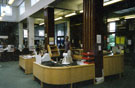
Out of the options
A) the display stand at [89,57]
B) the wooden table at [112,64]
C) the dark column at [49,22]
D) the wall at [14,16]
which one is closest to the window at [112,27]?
the wooden table at [112,64]

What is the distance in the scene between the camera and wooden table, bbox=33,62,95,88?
4.02 metres

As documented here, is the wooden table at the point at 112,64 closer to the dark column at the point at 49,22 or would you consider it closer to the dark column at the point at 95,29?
A: the dark column at the point at 95,29

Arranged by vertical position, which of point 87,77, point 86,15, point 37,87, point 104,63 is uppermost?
point 86,15

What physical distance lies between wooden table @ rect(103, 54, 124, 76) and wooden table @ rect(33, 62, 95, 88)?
1003 millimetres

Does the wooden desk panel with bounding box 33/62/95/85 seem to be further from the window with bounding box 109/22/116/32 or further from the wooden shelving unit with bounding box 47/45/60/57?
the window with bounding box 109/22/116/32

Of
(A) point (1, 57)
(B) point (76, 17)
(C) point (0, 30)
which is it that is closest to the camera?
(A) point (1, 57)

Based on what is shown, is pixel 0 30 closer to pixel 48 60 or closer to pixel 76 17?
pixel 76 17

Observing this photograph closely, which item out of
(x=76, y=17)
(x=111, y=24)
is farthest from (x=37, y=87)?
(x=76, y=17)

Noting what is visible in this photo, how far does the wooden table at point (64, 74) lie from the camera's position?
4.02 m

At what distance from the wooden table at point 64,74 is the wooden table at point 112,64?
1003mm

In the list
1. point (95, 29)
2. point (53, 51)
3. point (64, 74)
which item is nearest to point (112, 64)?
point (95, 29)

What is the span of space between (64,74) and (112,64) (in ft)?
7.77

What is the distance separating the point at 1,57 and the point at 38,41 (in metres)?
7.92

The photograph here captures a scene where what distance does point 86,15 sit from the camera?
501 cm
